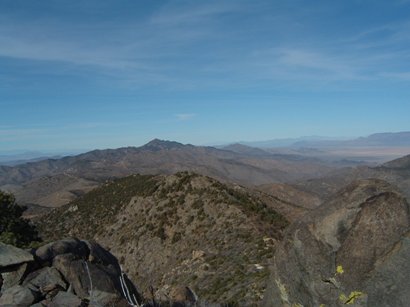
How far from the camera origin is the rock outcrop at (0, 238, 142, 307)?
15.3 metres

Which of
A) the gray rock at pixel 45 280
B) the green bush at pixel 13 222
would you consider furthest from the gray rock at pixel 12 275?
the green bush at pixel 13 222

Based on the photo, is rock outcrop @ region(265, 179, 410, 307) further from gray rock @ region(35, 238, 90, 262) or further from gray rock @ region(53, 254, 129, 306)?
gray rock @ region(35, 238, 90, 262)

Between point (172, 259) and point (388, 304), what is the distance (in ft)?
128

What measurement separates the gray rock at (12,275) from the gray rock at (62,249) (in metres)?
1.05

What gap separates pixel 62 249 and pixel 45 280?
2.90m

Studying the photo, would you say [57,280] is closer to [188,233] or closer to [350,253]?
[350,253]

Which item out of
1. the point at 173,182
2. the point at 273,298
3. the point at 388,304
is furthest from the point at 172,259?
the point at 388,304

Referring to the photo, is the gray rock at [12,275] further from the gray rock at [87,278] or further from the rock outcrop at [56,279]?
the gray rock at [87,278]

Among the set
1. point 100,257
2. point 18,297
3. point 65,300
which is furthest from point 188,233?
point 18,297

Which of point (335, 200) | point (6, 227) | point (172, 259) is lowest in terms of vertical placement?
point (172, 259)

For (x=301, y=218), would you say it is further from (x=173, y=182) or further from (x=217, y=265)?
(x=173, y=182)

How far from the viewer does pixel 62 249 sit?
19.8 metres

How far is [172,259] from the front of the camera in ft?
161

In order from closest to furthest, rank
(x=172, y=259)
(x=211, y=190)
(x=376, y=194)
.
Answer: (x=376, y=194), (x=172, y=259), (x=211, y=190)
